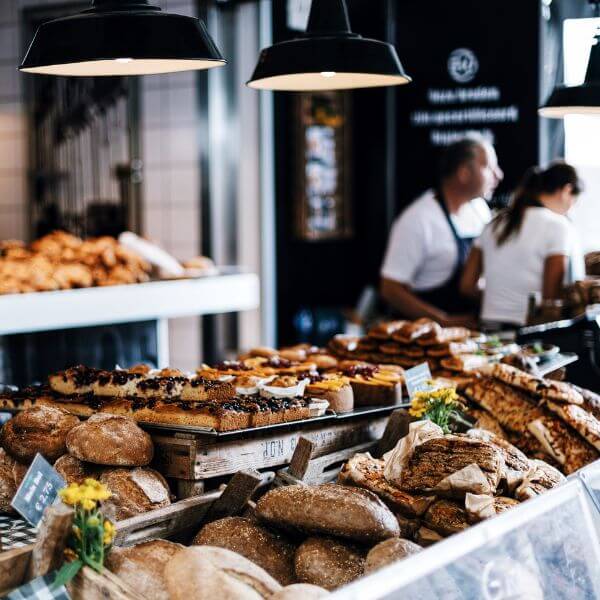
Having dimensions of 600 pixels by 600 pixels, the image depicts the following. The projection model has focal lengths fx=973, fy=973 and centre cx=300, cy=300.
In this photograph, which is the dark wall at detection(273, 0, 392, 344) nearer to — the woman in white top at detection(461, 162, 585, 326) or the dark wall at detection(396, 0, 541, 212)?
the dark wall at detection(396, 0, 541, 212)

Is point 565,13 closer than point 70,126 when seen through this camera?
Yes

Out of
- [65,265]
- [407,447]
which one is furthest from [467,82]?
[407,447]

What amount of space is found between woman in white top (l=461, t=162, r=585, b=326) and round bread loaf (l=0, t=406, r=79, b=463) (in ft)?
11.4

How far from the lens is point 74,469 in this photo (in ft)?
7.91

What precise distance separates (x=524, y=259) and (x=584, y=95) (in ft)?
6.50

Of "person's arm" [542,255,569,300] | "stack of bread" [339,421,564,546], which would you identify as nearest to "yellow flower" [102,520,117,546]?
"stack of bread" [339,421,564,546]

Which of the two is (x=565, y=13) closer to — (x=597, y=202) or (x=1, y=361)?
(x=597, y=202)

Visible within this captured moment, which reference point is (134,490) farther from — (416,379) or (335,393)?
(416,379)

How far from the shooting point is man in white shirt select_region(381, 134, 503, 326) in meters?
6.20

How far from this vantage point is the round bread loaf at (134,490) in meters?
2.27

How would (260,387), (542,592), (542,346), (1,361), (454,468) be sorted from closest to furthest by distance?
(542,592), (454,468), (260,387), (542,346), (1,361)

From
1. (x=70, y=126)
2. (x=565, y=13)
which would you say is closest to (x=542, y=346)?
(x=565, y=13)

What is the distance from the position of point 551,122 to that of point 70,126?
406 centimetres

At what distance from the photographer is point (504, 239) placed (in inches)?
222
